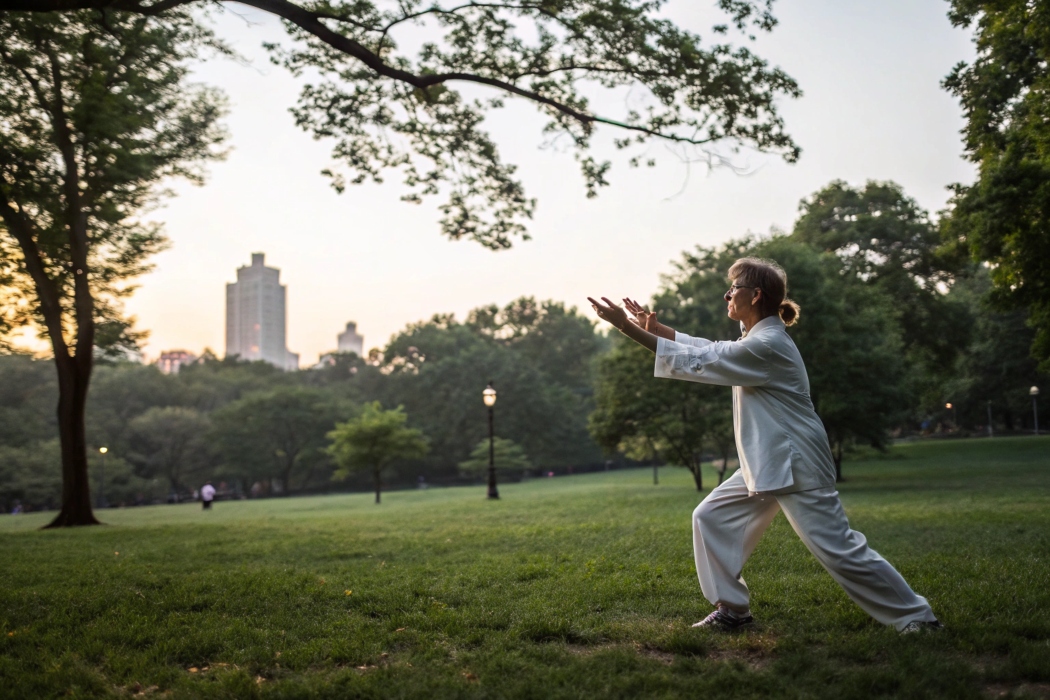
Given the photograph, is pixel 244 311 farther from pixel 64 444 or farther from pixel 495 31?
pixel 495 31

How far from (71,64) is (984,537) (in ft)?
62.4

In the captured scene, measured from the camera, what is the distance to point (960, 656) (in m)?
4.14

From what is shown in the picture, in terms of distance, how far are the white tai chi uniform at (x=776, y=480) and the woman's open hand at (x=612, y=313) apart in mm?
276

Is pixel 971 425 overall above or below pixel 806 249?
below

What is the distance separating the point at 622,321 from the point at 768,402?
1003 mm

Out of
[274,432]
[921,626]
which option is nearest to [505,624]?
[921,626]

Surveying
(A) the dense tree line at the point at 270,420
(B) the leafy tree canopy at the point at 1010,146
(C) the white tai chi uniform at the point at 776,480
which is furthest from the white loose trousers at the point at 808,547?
(A) the dense tree line at the point at 270,420

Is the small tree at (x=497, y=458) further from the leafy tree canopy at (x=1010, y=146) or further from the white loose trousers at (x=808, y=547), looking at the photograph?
the white loose trousers at (x=808, y=547)

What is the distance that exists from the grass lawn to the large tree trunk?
9178 millimetres

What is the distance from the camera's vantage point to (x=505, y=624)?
5156mm

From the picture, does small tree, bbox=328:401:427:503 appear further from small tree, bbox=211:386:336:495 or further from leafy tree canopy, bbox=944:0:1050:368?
leafy tree canopy, bbox=944:0:1050:368

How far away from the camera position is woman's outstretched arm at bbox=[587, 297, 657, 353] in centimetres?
461

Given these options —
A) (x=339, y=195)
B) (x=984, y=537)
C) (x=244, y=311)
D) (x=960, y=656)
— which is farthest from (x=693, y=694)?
(x=244, y=311)

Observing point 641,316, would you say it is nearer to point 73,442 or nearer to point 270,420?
point 73,442
